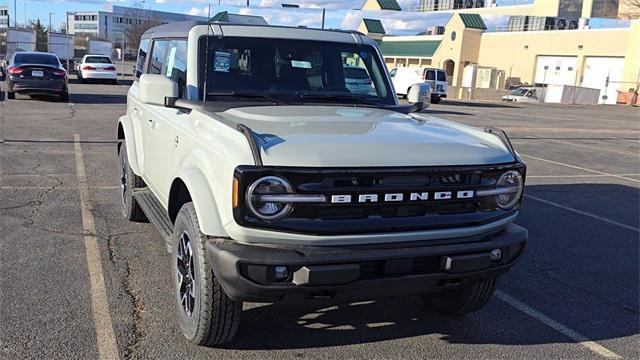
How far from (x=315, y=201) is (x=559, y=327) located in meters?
2.27

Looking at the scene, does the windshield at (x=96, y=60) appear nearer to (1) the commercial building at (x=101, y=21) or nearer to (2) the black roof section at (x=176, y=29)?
(2) the black roof section at (x=176, y=29)

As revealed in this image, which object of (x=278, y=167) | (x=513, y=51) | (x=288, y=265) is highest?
(x=513, y=51)

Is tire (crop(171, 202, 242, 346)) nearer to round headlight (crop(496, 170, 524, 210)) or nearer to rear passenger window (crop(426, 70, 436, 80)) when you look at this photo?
round headlight (crop(496, 170, 524, 210))

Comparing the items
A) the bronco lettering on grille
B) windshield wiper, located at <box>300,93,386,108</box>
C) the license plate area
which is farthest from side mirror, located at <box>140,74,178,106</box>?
the license plate area

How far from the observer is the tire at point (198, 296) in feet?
11.1

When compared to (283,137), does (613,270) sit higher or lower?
lower

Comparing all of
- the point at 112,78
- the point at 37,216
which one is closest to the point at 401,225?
the point at 37,216

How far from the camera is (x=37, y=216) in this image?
20.7ft

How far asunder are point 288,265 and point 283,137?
73 centimetres

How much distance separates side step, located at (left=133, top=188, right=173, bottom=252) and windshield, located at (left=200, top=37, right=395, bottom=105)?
100cm

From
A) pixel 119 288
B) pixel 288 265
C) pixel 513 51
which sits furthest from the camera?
pixel 513 51

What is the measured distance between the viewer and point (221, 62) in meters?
4.55

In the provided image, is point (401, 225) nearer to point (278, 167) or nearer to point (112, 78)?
point (278, 167)

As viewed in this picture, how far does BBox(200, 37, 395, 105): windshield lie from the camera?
455cm
